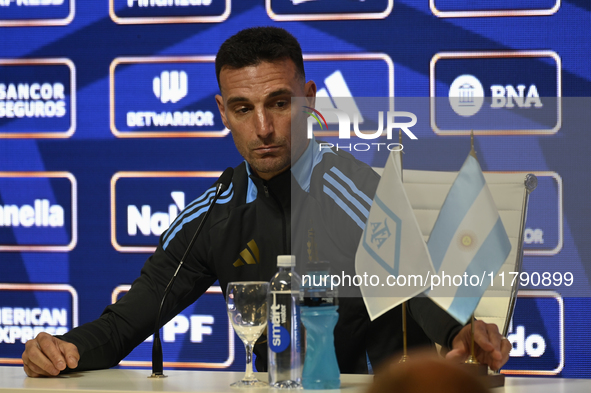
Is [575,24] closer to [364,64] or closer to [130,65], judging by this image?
[364,64]

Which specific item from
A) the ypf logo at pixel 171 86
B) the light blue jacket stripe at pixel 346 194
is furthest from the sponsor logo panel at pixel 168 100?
the light blue jacket stripe at pixel 346 194

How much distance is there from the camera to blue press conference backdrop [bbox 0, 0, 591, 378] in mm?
2303

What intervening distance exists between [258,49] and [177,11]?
38.1 inches

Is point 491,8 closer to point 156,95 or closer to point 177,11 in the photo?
point 177,11

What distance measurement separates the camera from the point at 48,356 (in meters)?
1.20

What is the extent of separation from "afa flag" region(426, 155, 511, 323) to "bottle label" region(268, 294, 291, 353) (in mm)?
241

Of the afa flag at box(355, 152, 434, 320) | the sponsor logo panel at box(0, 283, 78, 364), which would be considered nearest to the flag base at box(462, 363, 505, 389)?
the afa flag at box(355, 152, 434, 320)

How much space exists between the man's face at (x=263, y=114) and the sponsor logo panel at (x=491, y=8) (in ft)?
3.25

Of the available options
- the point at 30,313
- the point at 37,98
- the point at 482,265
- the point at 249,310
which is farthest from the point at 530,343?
the point at 37,98

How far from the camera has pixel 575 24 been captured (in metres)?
2.29

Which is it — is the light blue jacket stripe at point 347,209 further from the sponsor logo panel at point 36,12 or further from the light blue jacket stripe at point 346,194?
the sponsor logo panel at point 36,12

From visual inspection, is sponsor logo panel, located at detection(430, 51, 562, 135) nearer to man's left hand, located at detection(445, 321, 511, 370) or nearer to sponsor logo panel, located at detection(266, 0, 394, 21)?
sponsor logo panel, located at detection(266, 0, 394, 21)

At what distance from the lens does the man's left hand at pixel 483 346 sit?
3.23 ft

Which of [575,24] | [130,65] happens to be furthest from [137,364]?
[575,24]
